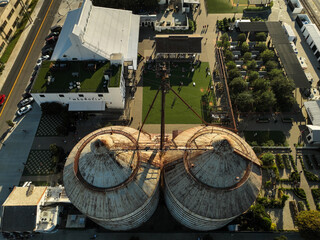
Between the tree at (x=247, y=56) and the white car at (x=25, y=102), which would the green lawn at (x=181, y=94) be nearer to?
the tree at (x=247, y=56)

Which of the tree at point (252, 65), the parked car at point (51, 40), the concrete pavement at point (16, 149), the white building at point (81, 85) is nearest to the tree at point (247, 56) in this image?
the tree at point (252, 65)

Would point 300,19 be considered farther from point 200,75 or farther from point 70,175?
point 70,175

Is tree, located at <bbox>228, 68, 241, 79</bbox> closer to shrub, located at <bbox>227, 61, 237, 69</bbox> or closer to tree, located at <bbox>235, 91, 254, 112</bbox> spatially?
shrub, located at <bbox>227, 61, 237, 69</bbox>

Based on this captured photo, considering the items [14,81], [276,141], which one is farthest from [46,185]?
[276,141]

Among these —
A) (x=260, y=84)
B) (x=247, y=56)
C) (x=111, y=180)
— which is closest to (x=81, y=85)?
(x=111, y=180)

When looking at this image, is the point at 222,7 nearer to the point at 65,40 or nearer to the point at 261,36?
the point at 261,36

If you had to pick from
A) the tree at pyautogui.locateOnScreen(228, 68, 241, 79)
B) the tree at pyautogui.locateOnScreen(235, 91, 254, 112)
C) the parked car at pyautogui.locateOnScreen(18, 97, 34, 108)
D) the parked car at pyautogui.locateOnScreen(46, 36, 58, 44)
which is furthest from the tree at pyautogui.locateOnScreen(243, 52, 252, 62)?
the parked car at pyautogui.locateOnScreen(18, 97, 34, 108)
